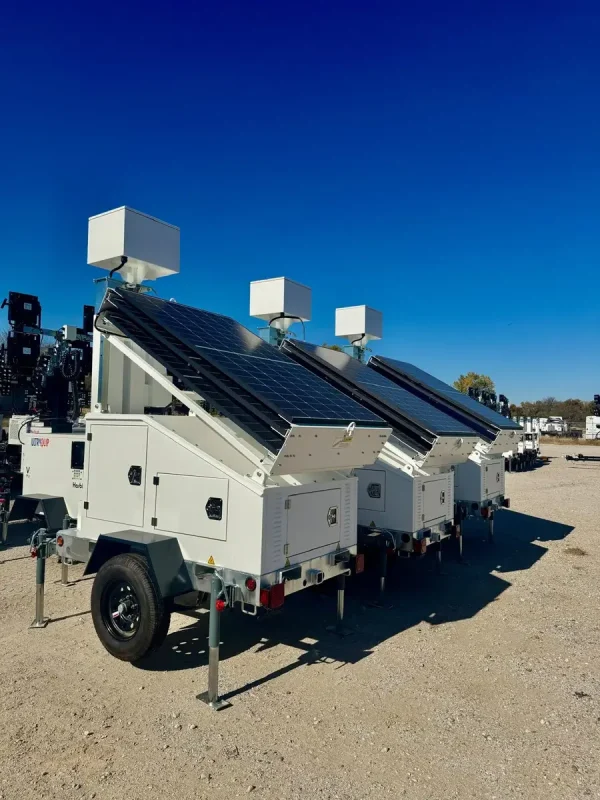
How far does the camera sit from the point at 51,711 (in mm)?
4520

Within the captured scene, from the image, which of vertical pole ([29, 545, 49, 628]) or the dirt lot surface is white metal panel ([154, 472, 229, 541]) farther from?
vertical pole ([29, 545, 49, 628])

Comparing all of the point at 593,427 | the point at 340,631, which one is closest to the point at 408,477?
the point at 340,631

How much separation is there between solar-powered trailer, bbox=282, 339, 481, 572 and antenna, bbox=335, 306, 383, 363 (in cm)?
386

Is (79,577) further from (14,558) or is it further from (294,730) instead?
(294,730)

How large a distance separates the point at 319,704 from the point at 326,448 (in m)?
2.18

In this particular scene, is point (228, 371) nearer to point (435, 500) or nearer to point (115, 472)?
point (115, 472)

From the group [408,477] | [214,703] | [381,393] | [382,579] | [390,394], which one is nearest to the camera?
[214,703]

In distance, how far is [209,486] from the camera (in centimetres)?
504

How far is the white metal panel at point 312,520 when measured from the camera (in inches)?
203

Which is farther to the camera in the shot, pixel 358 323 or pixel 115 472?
pixel 358 323

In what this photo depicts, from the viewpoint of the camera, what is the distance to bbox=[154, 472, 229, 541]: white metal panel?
4957 mm

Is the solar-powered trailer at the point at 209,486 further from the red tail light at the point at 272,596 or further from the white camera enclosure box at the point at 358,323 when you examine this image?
the white camera enclosure box at the point at 358,323

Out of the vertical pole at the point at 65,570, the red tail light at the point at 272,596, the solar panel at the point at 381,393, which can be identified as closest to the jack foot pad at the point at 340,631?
the red tail light at the point at 272,596

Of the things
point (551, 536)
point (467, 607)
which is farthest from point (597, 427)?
point (467, 607)
